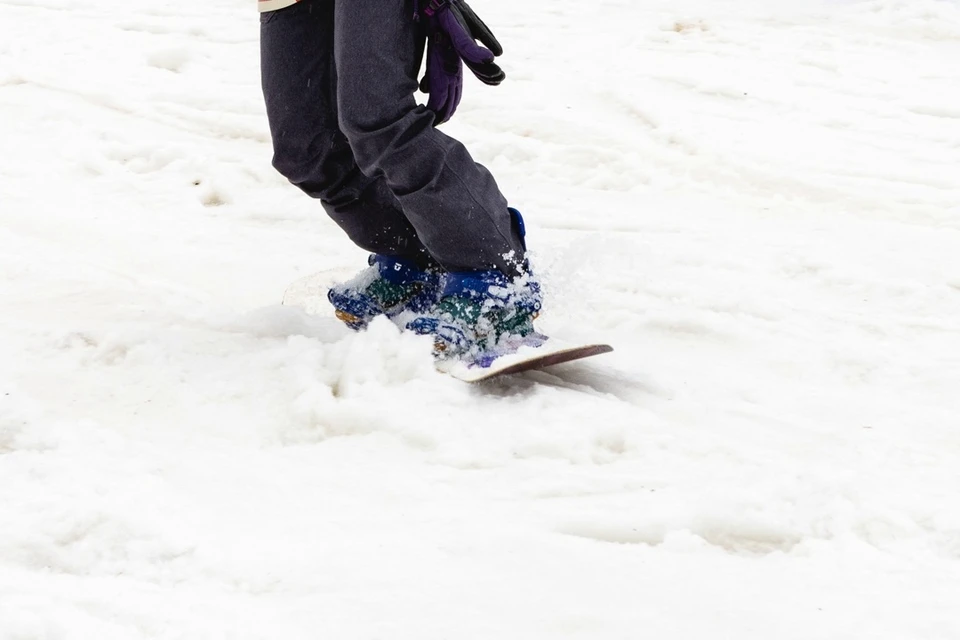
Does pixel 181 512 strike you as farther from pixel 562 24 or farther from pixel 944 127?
pixel 562 24

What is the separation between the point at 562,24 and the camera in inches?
209

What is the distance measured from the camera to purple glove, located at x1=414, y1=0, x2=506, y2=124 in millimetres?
1955

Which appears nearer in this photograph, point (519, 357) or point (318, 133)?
point (519, 357)

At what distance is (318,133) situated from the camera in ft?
7.05

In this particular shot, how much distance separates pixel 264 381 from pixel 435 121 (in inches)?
25.5

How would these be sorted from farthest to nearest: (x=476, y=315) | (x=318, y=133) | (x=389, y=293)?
(x=389, y=293)
(x=318, y=133)
(x=476, y=315)

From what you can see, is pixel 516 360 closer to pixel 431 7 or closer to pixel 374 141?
pixel 374 141

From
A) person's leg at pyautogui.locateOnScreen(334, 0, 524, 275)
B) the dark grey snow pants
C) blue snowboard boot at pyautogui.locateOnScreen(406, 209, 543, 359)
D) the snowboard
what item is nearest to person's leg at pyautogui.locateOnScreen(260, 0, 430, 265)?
the dark grey snow pants

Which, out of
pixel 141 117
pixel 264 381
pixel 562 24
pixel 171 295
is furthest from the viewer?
pixel 562 24

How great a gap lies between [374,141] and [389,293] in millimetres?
458

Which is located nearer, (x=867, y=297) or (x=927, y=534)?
(x=927, y=534)

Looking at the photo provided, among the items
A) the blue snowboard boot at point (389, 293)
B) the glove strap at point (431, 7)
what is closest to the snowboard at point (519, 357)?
the blue snowboard boot at point (389, 293)

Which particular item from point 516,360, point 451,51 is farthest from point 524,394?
point 451,51

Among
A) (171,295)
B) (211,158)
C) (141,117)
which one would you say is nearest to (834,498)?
(171,295)
